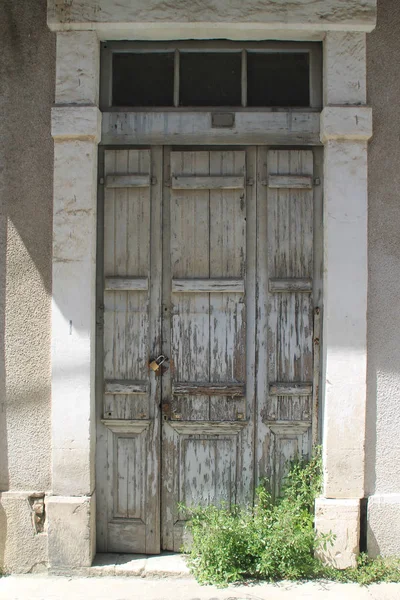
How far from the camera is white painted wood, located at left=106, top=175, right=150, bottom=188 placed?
3.87 meters

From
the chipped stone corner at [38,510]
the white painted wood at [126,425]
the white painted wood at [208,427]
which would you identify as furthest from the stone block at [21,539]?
the white painted wood at [208,427]

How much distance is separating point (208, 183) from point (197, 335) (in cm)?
99

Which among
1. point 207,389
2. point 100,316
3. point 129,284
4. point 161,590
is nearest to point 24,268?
point 100,316

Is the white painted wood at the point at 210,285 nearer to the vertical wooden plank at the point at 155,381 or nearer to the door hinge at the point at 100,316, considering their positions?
the vertical wooden plank at the point at 155,381

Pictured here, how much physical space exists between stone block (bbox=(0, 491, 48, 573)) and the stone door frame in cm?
11

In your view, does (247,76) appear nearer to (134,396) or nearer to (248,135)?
(248,135)

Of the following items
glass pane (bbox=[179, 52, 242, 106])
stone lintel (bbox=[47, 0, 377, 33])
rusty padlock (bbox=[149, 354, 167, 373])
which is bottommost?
rusty padlock (bbox=[149, 354, 167, 373])

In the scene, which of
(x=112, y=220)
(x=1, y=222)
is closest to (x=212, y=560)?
(x=112, y=220)

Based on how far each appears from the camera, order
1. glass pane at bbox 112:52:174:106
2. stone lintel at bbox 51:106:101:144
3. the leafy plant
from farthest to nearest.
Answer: glass pane at bbox 112:52:174:106 → stone lintel at bbox 51:106:101:144 → the leafy plant

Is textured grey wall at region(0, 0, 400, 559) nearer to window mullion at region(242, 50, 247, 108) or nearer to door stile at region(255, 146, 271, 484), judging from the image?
door stile at region(255, 146, 271, 484)

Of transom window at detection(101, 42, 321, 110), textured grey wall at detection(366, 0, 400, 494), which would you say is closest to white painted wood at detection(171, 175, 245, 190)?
transom window at detection(101, 42, 321, 110)

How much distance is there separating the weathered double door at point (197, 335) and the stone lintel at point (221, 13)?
0.77 meters

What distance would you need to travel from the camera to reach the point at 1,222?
150 inches

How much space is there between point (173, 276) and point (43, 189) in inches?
39.0
